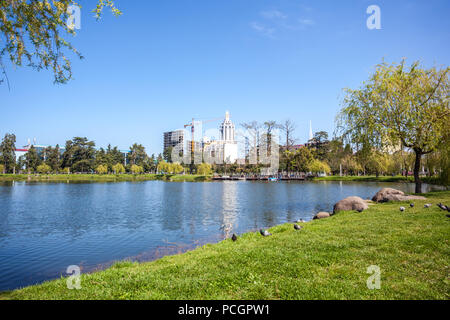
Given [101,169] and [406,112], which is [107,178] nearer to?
[101,169]

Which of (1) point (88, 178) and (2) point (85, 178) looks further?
(1) point (88, 178)

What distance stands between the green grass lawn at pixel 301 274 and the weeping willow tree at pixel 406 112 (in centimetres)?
1615

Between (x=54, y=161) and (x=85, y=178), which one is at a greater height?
(x=54, y=161)

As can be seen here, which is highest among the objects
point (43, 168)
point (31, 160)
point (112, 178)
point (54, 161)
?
point (31, 160)

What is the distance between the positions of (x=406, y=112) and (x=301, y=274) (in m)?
22.6

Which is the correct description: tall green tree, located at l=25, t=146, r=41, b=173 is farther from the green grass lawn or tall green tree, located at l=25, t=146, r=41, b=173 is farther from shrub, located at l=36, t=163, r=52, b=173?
the green grass lawn

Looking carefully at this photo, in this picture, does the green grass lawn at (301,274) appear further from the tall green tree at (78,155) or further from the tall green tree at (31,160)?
the tall green tree at (31,160)

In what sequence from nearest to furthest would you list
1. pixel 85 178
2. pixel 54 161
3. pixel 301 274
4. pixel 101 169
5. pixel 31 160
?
pixel 301 274, pixel 85 178, pixel 31 160, pixel 54 161, pixel 101 169

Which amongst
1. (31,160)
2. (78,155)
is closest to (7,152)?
(31,160)

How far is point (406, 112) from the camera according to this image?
23203mm

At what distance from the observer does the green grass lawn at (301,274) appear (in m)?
5.69

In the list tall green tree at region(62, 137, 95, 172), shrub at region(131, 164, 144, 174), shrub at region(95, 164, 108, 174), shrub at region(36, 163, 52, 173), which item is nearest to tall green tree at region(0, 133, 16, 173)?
shrub at region(36, 163, 52, 173)

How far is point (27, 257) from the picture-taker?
13.5m
